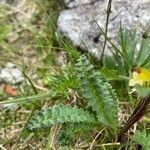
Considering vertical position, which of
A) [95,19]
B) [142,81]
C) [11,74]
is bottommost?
[11,74]

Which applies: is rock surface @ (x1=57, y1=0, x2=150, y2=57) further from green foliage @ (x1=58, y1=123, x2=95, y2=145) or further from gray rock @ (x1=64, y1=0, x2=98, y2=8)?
green foliage @ (x1=58, y1=123, x2=95, y2=145)

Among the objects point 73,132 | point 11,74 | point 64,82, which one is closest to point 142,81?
point 73,132

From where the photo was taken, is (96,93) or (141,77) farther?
(96,93)

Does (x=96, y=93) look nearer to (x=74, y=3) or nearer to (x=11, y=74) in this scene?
(x=11, y=74)

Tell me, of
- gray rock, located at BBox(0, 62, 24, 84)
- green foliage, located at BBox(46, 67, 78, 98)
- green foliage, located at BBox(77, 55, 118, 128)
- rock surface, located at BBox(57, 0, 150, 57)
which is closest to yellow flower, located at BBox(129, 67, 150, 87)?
green foliage, located at BBox(77, 55, 118, 128)

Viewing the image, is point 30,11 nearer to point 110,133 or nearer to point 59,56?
point 59,56

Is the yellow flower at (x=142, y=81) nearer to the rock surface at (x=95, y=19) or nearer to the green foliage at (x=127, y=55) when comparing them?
the green foliage at (x=127, y=55)

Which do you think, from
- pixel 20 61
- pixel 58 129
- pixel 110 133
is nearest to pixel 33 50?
pixel 20 61
